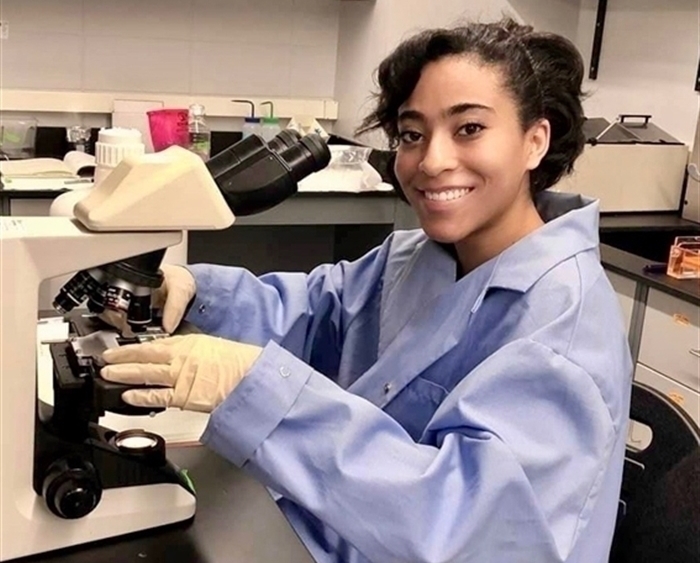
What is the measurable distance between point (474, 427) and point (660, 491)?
360 millimetres

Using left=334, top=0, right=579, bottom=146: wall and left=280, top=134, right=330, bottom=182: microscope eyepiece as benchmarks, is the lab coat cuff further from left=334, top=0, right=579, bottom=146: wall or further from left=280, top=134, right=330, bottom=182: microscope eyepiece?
left=334, top=0, right=579, bottom=146: wall

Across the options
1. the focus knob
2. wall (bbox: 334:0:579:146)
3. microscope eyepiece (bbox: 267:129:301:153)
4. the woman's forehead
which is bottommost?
the focus knob

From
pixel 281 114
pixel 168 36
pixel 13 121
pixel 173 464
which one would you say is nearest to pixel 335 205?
pixel 281 114

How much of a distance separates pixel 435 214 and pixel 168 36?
236 cm

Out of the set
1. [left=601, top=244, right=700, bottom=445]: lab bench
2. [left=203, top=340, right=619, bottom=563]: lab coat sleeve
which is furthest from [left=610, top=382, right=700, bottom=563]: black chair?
[left=601, top=244, right=700, bottom=445]: lab bench

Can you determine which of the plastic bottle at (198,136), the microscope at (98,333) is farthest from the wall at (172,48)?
the microscope at (98,333)

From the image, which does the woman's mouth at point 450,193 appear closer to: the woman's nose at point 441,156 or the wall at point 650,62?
the woman's nose at point 441,156

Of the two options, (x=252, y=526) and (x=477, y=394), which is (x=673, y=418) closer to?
(x=477, y=394)

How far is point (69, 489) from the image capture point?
35.5 inches

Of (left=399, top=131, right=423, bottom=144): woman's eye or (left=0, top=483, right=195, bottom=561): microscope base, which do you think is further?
(left=399, top=131, right=423, bottom=144): woman's eye

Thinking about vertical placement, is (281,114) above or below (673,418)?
above

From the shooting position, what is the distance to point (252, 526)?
986mm

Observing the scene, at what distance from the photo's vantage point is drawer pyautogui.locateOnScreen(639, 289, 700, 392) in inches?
88.0

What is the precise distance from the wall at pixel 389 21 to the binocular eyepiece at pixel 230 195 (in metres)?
2.19
